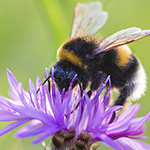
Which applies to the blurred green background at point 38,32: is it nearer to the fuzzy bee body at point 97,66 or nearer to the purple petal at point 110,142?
the fuzzy bee body at point 97,66

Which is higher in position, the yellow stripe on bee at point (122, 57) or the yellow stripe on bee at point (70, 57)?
the yellow stripe on bee at point (70, 57)

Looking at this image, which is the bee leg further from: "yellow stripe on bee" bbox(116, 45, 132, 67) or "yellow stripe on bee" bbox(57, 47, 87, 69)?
"yellow stripe on bee" bbox(57, 47, 87, 69)

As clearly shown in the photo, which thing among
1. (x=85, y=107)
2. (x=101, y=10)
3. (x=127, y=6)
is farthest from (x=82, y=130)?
(x=127, y=6)

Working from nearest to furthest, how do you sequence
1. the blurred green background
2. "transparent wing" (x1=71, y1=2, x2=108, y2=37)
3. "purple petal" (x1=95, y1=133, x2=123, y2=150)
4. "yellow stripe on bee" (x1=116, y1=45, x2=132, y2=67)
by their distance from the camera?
"purple petal" (x1=95, y1=133, x2=123, y2=150) < "yellow stripe on bee" (x1=116, y1=45, x2=132, y2=67) < "transparent wing" (x1=71, y1=2, x2=108, y2=37) < the blurred green background

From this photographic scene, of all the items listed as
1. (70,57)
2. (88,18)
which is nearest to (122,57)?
(70,57)

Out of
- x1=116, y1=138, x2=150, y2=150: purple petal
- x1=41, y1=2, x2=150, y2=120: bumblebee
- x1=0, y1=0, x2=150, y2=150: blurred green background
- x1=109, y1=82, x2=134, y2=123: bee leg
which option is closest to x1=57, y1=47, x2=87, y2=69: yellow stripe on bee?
x1=41, y1=2, x2=150, y2=120: bumblebee

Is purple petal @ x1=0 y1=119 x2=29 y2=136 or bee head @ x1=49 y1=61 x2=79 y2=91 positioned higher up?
bee head @ x1=49 y1=61 x2=79 y2=91

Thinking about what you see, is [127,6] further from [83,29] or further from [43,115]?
[43,115]

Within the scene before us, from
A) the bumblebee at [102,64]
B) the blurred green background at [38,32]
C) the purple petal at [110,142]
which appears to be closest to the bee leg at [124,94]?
the bumblebee at [102,64]
